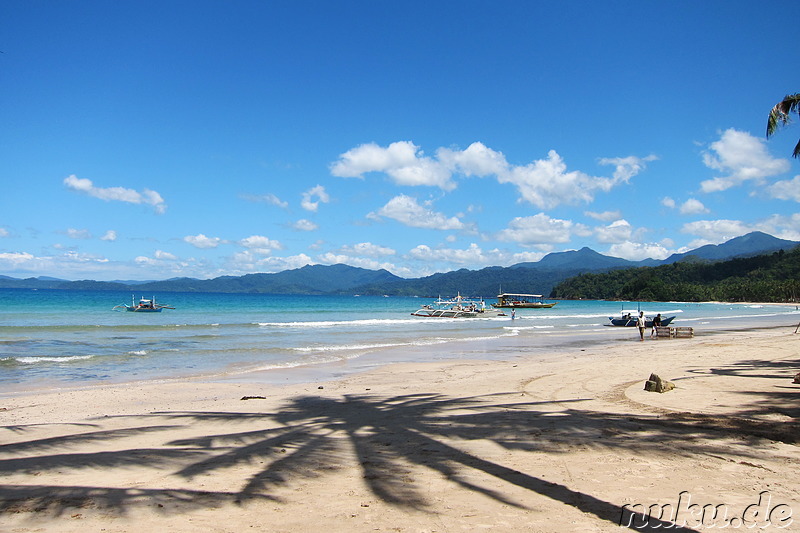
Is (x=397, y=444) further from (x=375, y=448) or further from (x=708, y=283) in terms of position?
(x=708, y=283)

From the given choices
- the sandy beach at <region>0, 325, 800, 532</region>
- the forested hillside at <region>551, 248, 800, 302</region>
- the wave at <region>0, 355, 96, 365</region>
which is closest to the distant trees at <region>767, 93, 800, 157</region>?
the sandy beach at <region>0, 325, 800, 532</region>

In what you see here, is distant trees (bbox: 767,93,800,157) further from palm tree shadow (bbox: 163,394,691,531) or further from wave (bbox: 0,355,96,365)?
wave (bbox: 0,355,96,365)

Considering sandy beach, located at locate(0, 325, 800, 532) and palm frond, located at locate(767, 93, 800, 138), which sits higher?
palm frond, located at locate(767, 93, 800, 138)

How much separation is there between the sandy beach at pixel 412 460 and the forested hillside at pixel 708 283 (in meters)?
144

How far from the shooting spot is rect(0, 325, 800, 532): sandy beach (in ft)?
14.4

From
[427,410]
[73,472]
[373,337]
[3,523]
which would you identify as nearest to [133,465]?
[73,472]

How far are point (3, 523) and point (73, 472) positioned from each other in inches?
60.8

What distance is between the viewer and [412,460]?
6.06 meters

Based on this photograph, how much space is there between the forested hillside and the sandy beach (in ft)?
471

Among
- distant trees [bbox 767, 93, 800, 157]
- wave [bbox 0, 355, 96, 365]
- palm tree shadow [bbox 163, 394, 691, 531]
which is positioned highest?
distant trees [bbox 767, 93, 800, 157]

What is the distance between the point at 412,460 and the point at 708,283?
193m

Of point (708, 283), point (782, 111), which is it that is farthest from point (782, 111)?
point (708, 283)

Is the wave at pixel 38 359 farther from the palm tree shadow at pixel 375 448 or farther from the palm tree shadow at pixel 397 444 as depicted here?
the palm tree shadow at pixel 397 444

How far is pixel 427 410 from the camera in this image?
31.0 ft
